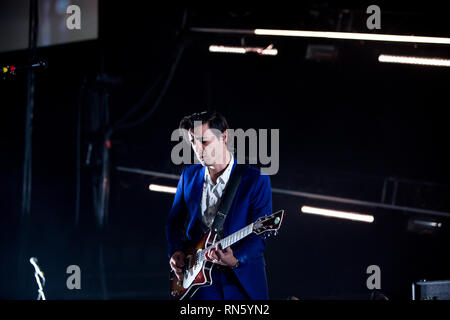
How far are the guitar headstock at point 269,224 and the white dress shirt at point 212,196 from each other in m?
0.35

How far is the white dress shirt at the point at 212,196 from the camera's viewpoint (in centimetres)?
301

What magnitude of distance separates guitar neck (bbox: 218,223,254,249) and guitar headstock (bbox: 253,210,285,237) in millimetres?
49

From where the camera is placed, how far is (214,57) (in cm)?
714

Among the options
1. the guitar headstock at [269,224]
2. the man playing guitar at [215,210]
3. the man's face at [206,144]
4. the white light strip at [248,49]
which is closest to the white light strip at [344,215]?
the white light strip at [248,49]

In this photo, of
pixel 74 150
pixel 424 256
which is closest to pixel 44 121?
pixel 74 150

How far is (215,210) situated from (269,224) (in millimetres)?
434

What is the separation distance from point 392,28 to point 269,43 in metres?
1.31

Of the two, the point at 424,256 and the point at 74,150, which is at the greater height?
the point at 74,150

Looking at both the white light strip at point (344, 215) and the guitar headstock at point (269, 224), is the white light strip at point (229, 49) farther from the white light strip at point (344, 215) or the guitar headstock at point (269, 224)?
the guitar headstock at point (269, 224)

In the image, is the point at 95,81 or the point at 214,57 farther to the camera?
the point at 214,57

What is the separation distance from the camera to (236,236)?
2.84 m

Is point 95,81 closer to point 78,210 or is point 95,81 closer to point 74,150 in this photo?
point 74,150

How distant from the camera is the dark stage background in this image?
19.7 feet

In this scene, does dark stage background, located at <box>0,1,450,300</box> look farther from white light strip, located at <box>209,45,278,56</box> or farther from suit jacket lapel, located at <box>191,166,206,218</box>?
suit jacket lapel, located at <box>191,166,206,218</box>
